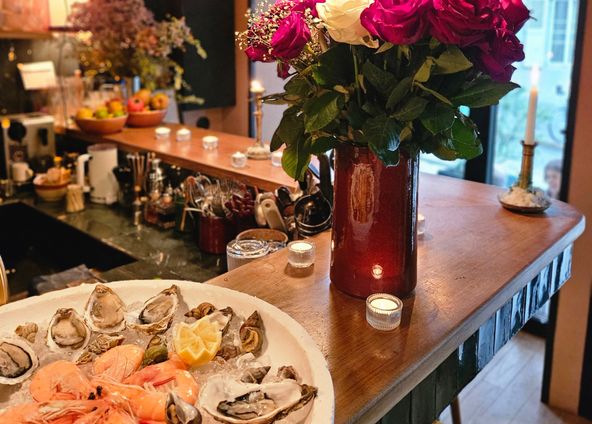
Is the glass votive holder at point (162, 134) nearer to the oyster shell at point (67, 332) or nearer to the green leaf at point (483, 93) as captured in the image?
the oyster shell at point (67, 332)

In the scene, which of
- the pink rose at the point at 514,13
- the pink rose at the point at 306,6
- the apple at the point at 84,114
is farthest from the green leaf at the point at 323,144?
the apple at the point at 84,114

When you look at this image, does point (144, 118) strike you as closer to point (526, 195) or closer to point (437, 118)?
point (526, 195)

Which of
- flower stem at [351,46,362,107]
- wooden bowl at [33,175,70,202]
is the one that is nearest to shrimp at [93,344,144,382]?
flower stem at [351,46,362,107]

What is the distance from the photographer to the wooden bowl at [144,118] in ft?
9.41

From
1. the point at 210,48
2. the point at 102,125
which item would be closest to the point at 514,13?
the point at 102,125

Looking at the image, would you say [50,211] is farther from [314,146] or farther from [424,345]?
[424,345]

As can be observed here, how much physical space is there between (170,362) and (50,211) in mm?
1830

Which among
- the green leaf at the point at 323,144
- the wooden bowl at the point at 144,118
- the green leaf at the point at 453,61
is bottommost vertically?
the wooden bowl at the point at 144,118

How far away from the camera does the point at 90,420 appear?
74 centimetres

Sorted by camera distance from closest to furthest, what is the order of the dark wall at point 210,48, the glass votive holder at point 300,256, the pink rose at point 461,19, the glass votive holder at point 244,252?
the pink rose at point 461,19 → the glass votive holder at point 300,256 → the glass votive holder at point 244,252 → the dark wall at point 210,48

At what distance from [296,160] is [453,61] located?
0.33 metres

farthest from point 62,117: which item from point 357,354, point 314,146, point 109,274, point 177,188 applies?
point 357,354

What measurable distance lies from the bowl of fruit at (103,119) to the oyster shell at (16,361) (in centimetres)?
193

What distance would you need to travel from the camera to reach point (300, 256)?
1274 millimetres
